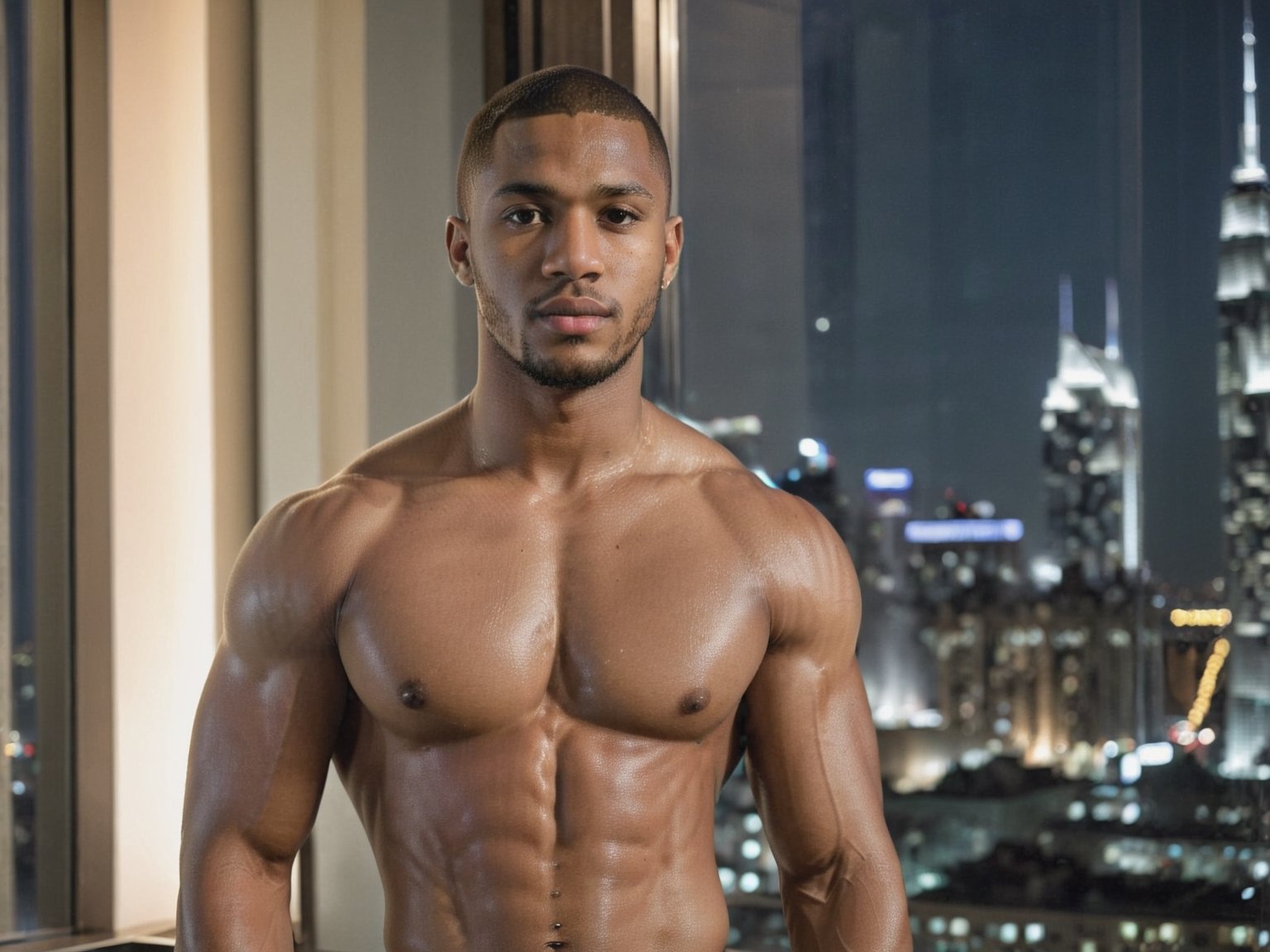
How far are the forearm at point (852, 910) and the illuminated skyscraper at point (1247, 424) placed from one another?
0.73 meters

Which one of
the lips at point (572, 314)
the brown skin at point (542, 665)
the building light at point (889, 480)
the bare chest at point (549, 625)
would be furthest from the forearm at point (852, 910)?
the building light at point (889, 480)

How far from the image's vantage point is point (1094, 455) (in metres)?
1.89

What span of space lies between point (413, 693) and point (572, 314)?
1.02 ft

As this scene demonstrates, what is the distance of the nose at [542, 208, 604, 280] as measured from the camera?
3.56ft

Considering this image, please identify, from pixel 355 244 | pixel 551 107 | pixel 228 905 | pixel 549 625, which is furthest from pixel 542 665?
pixel 355 244

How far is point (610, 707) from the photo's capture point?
3.76ft

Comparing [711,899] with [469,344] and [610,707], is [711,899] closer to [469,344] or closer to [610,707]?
[610,707]

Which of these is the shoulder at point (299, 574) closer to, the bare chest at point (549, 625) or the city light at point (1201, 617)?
the bare chest at point (549, 625)

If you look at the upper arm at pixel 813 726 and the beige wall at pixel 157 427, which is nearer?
the upper arm at pixel 813 726

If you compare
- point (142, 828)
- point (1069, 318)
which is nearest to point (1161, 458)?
point (1069, 318)

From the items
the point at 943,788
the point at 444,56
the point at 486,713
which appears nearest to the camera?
the point at 486,713

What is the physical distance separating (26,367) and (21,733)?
20.6 inches

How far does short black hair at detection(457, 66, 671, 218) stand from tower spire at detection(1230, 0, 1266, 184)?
36.8 inches

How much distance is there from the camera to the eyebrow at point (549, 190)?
1108 millimetres
